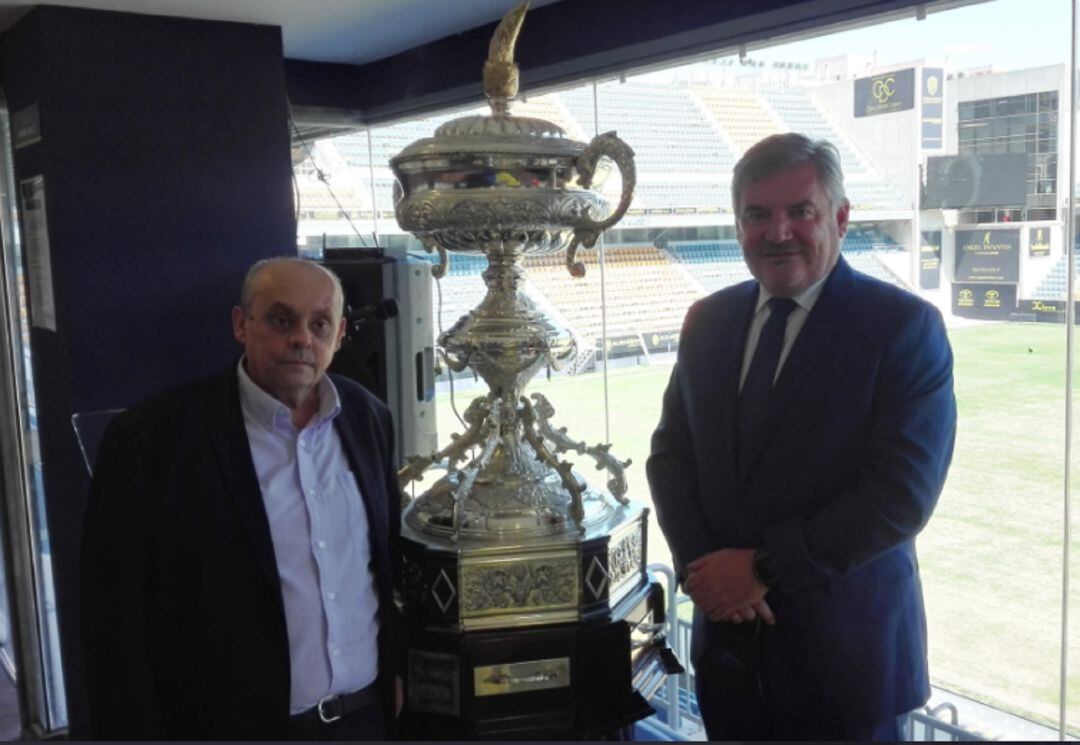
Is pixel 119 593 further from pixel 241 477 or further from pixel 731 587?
pixel 731 587

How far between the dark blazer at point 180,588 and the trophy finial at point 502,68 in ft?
2.75

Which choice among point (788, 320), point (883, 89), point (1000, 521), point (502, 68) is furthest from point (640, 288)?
point (788, 320)

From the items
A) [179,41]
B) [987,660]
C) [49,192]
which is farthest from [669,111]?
[987,660]

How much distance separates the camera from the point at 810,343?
1.36 m

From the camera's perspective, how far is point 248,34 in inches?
100

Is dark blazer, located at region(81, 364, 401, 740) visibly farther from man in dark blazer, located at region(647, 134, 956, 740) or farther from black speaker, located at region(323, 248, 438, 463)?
black speaker, located at region(323, 248, 438, 463)

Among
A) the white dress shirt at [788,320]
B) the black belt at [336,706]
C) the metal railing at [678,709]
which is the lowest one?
the metal railing at [678,709]

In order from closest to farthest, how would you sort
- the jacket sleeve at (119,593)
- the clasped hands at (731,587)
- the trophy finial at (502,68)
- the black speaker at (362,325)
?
the jacket sleeve at (119,593)
the clasped hands at (731,587)
the trophy finial at (502,68)
the black speaker at (362,325)

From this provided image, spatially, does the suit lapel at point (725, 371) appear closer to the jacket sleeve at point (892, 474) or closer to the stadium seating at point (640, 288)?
the jacket sleeve at point (892, 474)

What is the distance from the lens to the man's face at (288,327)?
1.33m

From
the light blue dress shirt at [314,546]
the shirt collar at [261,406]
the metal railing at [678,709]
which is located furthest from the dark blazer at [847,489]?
the metal railing at [678,709]

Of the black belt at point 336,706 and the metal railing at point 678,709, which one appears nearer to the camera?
the black belt at point 336,706

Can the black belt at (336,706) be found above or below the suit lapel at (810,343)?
below

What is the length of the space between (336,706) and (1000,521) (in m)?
3.07
